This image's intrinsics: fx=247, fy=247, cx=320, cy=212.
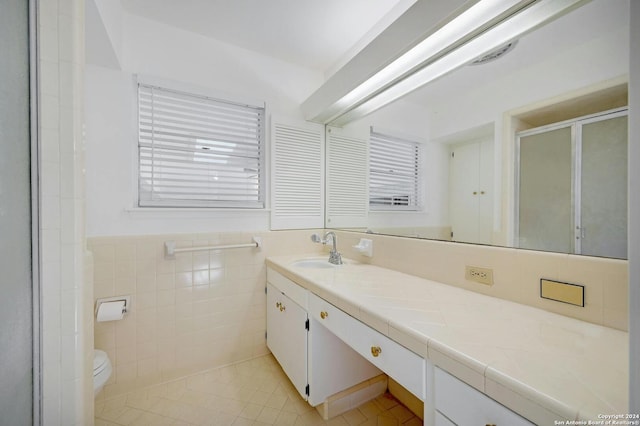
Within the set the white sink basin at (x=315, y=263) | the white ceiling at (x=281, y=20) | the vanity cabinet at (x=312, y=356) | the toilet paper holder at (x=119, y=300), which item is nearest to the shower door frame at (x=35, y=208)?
the toilet paper holder at (x=119, y=300)

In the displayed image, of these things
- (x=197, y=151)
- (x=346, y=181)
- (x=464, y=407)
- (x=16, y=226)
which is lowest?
(x=464, y=407)

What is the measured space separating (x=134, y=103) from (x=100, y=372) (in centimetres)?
160

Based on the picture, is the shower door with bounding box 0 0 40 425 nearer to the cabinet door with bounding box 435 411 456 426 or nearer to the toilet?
the toilet

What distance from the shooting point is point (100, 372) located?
1.29 metres

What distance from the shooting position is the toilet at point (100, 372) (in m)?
1.24

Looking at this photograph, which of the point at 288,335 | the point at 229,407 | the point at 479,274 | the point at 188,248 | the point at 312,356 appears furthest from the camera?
the point at 188,248

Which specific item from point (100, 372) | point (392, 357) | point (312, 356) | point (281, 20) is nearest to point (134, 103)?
point (281, 20)

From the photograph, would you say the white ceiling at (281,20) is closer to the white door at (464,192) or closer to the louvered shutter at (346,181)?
the louvered shutter at (346,181)

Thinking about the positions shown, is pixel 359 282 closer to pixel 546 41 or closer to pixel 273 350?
pixel 273 350

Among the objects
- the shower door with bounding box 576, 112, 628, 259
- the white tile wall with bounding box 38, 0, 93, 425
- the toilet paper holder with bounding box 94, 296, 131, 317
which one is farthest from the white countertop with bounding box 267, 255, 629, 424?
the toilet paper holder with bounding box 94, 296, 131, 317

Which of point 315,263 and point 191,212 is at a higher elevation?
point 191,212

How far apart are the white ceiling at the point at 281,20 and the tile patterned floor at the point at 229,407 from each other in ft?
8.06

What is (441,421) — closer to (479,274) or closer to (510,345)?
(510,345)

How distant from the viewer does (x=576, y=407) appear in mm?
467
